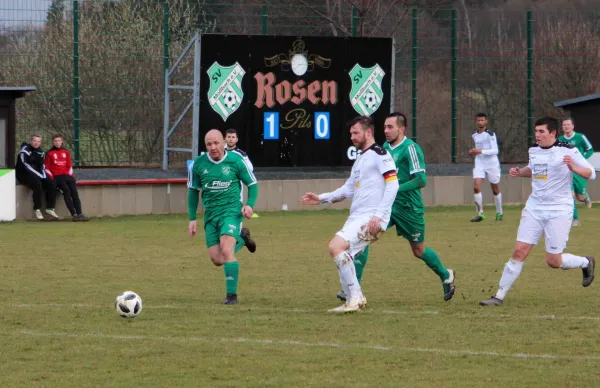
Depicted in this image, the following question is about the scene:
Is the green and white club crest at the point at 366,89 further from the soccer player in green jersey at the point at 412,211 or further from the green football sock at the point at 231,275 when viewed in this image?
the green football sock at the point at 231,275

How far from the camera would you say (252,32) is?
26469mm

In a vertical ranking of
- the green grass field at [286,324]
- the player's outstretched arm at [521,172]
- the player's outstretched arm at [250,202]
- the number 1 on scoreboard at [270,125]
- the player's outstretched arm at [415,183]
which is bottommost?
the green grass field at [286,324]

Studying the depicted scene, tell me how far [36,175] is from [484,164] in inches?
351

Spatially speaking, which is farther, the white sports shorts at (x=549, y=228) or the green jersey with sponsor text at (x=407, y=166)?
the green jersey with sponsor text at (x=407, y=166)

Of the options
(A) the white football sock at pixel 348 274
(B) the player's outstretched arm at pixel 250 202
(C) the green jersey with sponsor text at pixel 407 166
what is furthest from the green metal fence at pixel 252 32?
(A) the white football sock at pixel 348 274

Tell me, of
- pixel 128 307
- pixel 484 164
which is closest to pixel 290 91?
pixel 484 164

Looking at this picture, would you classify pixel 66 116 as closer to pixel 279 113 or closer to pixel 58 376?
pixel 279 113

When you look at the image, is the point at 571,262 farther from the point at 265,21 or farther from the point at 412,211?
the point at 265,21

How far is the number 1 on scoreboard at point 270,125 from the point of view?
77.7ft

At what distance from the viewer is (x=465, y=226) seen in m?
20.4

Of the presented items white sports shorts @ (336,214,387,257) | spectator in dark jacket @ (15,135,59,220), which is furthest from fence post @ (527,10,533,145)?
white sports shorts @ (336,214,387,257)

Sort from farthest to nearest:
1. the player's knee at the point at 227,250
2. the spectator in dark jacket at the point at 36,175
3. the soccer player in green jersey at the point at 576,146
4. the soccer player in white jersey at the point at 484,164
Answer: the spectator in dark jacket at the point at 36,175 → the soccer player in white jersey at the point at 484,164 → the soccer player in green jersey at the point at 576,146 → the player's knee at the point at 227,250

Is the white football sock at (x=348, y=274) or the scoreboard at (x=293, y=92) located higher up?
the scoreboard at (x=293, y=92)

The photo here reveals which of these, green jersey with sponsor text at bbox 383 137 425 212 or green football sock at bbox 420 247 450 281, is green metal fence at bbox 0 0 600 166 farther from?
green football sock at bbox 420 247 450 281
